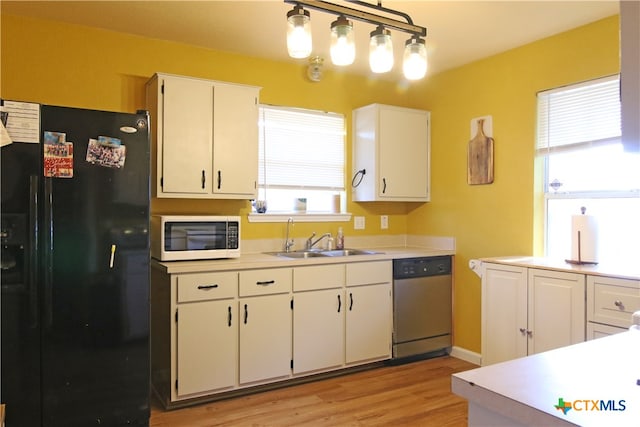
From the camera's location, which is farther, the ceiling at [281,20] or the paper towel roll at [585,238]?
the paper towel roll at [585,238]

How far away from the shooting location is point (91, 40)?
3162 mm

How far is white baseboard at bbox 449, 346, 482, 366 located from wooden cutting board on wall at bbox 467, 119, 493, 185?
141 centimetres

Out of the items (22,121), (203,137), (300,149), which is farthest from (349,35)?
(300,149)

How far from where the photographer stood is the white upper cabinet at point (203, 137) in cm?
310

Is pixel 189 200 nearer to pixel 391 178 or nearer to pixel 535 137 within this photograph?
pixel 391 178

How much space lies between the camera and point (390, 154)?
4.03 metres

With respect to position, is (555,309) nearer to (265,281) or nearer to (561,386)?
(265,281)

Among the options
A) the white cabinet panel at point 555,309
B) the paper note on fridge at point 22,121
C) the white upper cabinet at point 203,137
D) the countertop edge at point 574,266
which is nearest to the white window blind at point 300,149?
the white upper cabinet at point 203,137

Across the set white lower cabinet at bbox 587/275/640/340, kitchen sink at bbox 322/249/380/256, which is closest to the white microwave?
kitchen sink at bbox 322/249/380/256

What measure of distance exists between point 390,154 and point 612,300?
2.05 metres

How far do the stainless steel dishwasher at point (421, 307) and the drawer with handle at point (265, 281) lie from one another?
0.96 meters

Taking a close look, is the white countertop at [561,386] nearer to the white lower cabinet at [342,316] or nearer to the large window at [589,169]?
the large window at [589,169]

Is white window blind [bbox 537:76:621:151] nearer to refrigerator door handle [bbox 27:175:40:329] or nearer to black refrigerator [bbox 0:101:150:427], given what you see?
black refrigerator [bbox 0:101:150:427]

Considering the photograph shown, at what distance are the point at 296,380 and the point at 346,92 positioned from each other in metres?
2.47
